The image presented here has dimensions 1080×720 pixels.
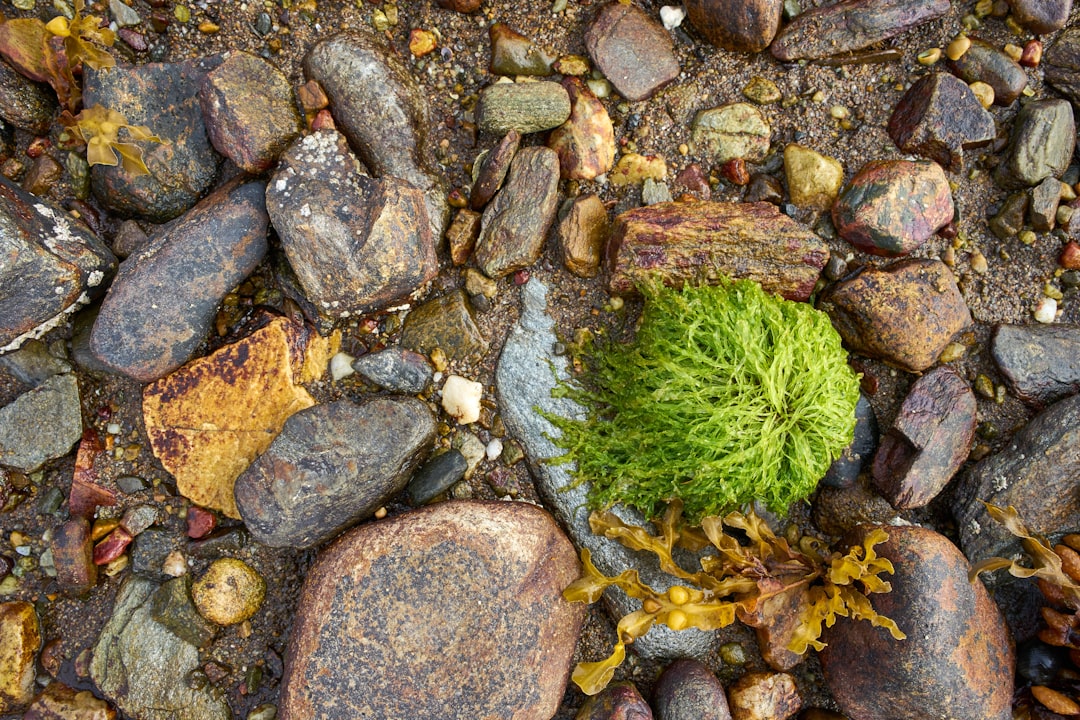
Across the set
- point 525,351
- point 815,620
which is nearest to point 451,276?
point 525,351

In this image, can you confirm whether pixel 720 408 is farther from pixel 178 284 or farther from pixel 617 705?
pixel 178 284

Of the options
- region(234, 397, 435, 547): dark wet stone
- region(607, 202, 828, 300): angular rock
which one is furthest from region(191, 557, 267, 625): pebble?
region(607, 202, 828, 300): angular rock

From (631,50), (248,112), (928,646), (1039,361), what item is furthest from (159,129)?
(1039,361)

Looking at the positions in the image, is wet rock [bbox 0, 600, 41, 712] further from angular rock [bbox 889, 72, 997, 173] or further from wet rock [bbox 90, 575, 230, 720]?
angular rock [bbox 889, 72, 997, 173]

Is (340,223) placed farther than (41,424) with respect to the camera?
No

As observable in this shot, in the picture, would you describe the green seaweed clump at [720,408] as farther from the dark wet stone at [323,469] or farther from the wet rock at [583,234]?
the dark wet stone at [323,469]

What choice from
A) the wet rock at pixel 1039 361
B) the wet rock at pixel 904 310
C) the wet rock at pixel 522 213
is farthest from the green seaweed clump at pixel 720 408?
the wet rock at pixel 1039 361

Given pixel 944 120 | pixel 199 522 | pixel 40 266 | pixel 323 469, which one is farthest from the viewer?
pixel 944 120
